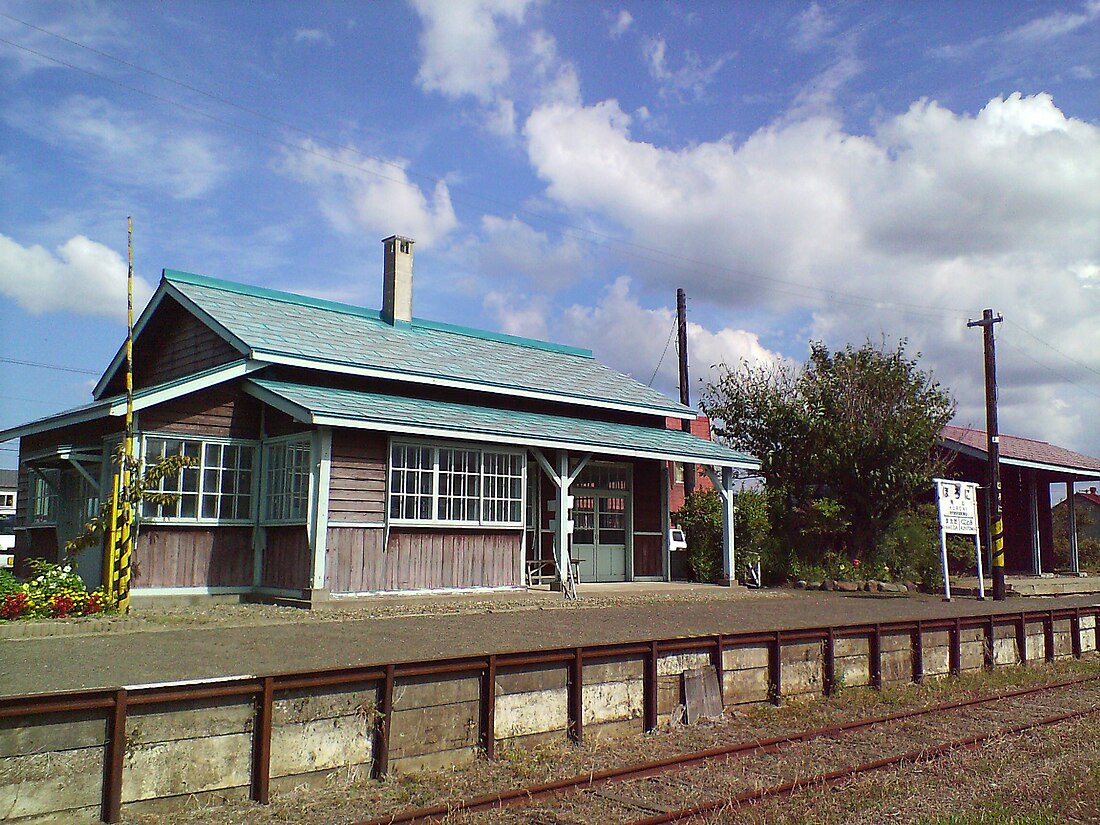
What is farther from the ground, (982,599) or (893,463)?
(893,463)

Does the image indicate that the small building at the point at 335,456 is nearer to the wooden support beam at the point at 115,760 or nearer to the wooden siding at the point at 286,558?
the wooden siding at the point at 286,558

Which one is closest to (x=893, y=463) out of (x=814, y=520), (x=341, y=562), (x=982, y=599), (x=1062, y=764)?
(x=814, y=520)

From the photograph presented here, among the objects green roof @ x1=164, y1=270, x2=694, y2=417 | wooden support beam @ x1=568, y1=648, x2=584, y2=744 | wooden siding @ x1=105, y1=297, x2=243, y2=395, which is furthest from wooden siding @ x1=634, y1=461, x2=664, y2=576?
wooden support beam @ x1=568, y1=648, x2=584, y2=744

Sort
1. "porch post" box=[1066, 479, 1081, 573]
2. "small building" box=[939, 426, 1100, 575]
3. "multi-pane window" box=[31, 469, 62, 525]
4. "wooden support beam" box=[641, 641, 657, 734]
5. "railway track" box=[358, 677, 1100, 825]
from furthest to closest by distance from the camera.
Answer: "porch post" box=[1066, 479, 1081, 573], "small building" box=[939, 426, 1100, 575], "multi-pane window" box=[31, 469, 62, 525], "wooden support beam" box=[641, 641, 657, 734], "railway track" box=[358, 677, 1100, 825]

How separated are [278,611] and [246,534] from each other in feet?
7.13

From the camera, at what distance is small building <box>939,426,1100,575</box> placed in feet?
97.8

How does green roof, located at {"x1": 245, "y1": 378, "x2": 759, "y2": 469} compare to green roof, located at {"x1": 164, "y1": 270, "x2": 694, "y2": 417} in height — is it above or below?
below

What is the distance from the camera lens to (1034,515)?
30.7 meters

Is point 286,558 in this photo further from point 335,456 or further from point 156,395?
point 156,395

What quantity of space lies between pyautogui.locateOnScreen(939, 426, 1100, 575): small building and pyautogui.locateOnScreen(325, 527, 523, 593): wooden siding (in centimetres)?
1747

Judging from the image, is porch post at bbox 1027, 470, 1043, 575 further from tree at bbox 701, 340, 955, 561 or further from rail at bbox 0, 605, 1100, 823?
rail at bbox 0, 605, 1100, 823

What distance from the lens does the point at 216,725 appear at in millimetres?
6398

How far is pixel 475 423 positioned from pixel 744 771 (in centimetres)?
963

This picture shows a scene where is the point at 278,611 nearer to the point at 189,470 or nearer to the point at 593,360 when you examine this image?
the point at 189,470
